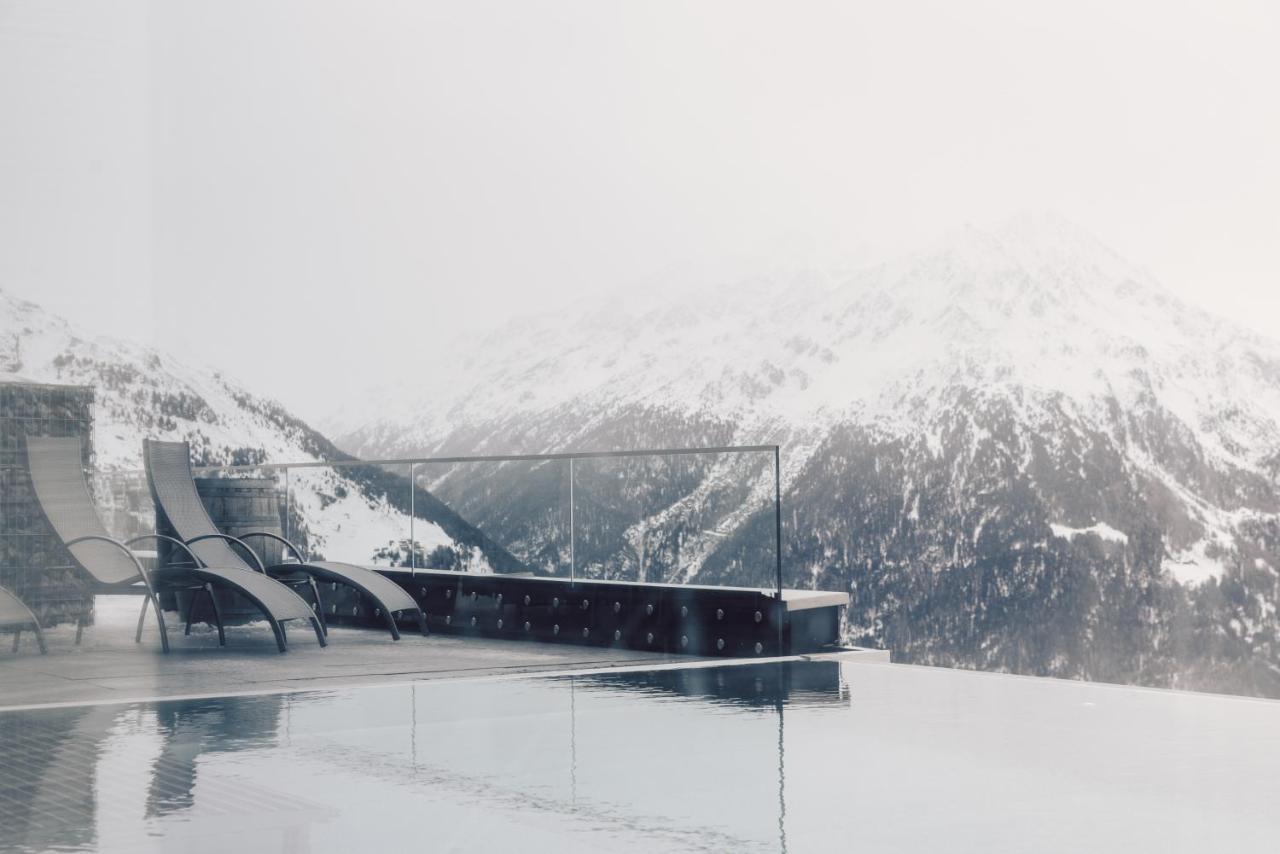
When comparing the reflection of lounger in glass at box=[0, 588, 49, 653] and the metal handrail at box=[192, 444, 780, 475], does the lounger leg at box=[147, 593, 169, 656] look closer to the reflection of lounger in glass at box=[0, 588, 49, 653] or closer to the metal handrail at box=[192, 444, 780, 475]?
the reflection of lounger in glass at box=[0, 588, 49, 653]

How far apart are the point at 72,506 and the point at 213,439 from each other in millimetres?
45755

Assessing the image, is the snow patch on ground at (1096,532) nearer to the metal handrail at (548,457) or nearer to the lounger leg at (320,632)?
the metal handrail at (548,457)

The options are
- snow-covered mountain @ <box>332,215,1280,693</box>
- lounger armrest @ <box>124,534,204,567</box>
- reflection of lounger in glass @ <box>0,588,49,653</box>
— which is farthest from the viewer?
snow-covered mountain @ <box>332,215,1280,693</box>

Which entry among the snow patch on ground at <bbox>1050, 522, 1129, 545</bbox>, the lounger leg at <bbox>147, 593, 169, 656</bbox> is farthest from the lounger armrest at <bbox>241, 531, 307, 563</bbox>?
the snow patch on ground at <bbox>1050, 522, 1129, 545</bbox>

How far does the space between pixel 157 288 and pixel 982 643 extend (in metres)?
40.6

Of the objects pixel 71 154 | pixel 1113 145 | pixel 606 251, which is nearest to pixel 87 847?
pixel 71 154

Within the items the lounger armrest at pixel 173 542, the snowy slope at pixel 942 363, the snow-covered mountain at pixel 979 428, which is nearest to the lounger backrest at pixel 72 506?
the lounger armrest at pixel 173 542

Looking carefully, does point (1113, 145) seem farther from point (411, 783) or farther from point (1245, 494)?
point (411, 783)

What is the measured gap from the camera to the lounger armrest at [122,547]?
21.2 ft

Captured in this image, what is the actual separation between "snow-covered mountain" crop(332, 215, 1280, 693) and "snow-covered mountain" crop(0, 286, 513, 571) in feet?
16.1

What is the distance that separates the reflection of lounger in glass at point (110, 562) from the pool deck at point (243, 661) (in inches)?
7.3

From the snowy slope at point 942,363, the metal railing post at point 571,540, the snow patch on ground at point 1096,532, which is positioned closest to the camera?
the metal railing post at point 571,540

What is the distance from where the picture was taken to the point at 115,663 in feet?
20.2

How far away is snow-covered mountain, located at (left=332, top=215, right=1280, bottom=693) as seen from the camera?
7062 centimetres
